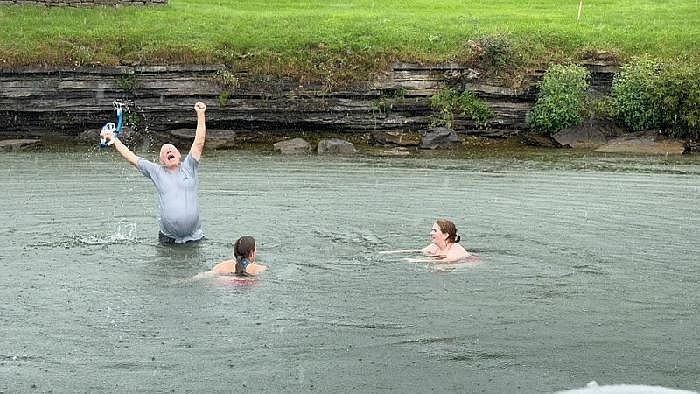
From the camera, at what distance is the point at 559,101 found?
28.6 m

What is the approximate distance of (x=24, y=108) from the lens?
1131 inches

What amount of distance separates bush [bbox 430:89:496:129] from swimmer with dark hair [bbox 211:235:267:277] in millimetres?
16277

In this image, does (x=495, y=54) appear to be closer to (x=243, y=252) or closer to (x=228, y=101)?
(x=228, y=101)

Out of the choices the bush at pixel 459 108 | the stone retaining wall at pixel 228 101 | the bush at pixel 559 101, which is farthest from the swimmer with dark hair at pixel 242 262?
the bush at pixel 559 101

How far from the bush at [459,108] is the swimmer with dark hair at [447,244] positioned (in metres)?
14.8

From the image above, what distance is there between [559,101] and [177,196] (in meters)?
16.2

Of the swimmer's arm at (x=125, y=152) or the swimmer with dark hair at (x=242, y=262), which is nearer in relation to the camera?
the swimmer with dark hair at (x=242, y=262)

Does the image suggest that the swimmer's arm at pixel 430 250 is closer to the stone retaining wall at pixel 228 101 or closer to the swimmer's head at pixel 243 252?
the swimmer's head at pixel 243 252

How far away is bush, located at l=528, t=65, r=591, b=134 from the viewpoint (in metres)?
28.6

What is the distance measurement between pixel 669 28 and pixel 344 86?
11201 millimetres

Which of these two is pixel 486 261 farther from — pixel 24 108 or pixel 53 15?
pixel 53 15

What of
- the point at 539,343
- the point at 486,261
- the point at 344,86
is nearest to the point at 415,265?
the point at 486,261

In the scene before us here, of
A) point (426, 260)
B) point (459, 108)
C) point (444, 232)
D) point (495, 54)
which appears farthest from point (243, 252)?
point (495, 54)

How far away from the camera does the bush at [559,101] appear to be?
2856 centimetres
